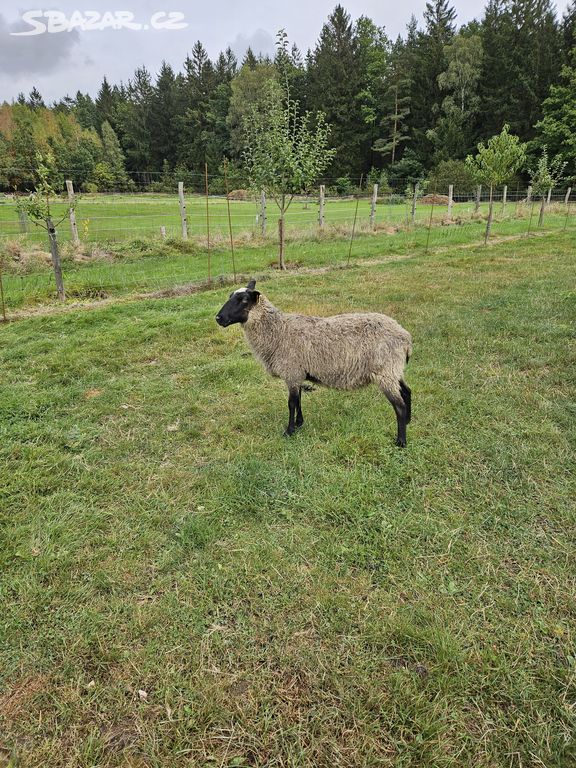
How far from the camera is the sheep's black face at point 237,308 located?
167 inches

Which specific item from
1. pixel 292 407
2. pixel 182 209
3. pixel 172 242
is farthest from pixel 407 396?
pixel 182 209

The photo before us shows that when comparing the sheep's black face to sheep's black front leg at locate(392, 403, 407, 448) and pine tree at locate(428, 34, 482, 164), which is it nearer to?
sheep's black front leg at locate(392, 403, 407, 448)

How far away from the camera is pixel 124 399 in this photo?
16.9 feet

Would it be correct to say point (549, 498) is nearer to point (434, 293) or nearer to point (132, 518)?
point (132, 518)

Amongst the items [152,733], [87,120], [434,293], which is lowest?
[152,733]

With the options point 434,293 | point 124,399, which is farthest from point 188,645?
point 434,293

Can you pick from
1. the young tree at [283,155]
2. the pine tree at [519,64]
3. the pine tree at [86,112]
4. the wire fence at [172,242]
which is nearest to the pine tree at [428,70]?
the pine tree at [519,64]

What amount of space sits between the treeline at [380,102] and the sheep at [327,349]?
3467cm

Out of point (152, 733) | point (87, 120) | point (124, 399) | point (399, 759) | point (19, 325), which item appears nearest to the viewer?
point (399, 759)

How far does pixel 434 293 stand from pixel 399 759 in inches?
352

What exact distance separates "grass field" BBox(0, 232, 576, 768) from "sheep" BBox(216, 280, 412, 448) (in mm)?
488

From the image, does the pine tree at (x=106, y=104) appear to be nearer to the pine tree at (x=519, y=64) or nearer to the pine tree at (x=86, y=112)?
the pine tree at (x=86, y=112)

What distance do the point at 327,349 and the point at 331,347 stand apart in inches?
1.8

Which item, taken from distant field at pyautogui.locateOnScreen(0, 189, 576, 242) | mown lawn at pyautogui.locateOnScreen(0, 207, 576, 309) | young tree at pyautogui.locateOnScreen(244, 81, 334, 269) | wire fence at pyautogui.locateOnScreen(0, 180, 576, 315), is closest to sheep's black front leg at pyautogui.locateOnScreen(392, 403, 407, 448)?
mown lawn at pyautogui.locateOnScreen(0, 207, 576, 309)
